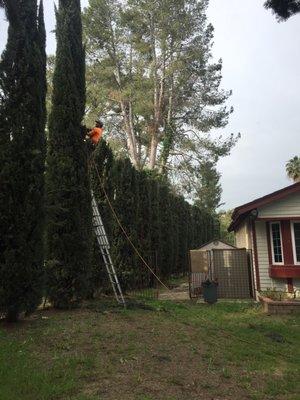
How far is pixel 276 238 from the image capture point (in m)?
14.0

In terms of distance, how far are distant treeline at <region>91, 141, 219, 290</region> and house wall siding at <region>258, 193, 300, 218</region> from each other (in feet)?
15.3

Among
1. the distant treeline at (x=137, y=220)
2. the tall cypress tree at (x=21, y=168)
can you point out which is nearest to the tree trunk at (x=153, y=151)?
the distant treeline at (x=137, y=220)

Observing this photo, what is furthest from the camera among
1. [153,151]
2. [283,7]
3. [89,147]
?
[153,151]

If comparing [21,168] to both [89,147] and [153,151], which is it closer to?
[89,147]

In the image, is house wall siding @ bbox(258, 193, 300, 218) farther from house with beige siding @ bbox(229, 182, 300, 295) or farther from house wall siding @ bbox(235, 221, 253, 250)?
house wall siding @ bbox(235, 221, 253, 250)

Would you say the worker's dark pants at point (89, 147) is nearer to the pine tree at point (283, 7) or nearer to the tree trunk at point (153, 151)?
the pine tree at point (283, 7)

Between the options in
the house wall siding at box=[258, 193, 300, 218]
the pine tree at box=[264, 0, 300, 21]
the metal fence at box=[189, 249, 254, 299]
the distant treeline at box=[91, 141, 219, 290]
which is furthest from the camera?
the metal fence at box=[189, 249, 254, 299]

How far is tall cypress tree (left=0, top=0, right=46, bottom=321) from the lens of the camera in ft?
22.6

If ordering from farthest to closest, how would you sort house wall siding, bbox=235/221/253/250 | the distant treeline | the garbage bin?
house wall siding, bbox=235/221/253/250 < the garbage bin < the distant treeline

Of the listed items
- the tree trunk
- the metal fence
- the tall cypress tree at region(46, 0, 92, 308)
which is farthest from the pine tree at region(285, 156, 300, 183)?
the tall cypress tree at region(46, 0, 92, 308)

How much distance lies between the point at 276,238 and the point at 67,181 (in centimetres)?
791

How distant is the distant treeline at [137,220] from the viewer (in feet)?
39.5

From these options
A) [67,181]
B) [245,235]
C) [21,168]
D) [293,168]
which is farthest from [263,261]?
[293,168]

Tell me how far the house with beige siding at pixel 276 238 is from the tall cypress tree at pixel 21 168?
8.34 metres
